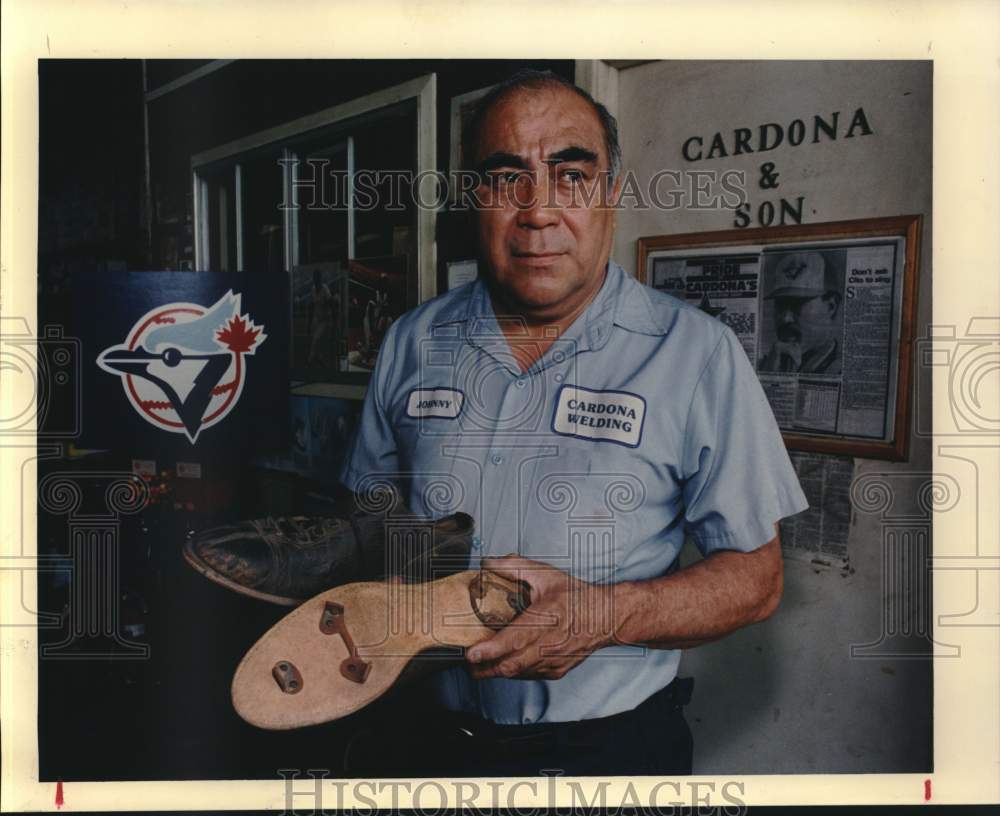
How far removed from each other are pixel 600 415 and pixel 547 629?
488 mm

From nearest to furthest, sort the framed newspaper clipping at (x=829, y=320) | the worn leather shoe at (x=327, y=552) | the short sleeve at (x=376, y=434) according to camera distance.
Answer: the framed newspaper clipping at (x=829, y=320) → the worn leather shoe at (x=327, y=552) → the short sleeve at (x=376, y=434)

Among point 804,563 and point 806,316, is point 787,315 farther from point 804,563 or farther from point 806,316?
point 804,563

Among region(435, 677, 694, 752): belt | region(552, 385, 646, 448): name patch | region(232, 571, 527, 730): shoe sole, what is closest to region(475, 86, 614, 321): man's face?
region(552, 385, 646, 448): name patch

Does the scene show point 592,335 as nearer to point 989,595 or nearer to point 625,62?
point 625,62

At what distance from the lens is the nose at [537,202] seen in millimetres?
1998

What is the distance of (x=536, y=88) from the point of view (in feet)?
6.62

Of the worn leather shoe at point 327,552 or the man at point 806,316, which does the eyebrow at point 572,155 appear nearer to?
the man at point 806,316

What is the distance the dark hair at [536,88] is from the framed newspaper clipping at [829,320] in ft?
0.97

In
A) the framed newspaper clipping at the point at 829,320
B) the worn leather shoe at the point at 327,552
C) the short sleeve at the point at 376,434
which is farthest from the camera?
the short sleeve at the point at 376,434

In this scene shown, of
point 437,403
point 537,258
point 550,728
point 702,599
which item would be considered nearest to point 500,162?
point 537,258

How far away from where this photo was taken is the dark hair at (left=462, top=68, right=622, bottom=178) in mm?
2020

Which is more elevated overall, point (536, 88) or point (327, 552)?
point (536, 88)

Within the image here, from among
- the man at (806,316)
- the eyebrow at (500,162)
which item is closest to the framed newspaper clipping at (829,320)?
the man at (806,316)

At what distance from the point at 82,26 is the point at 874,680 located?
2.33 meters
